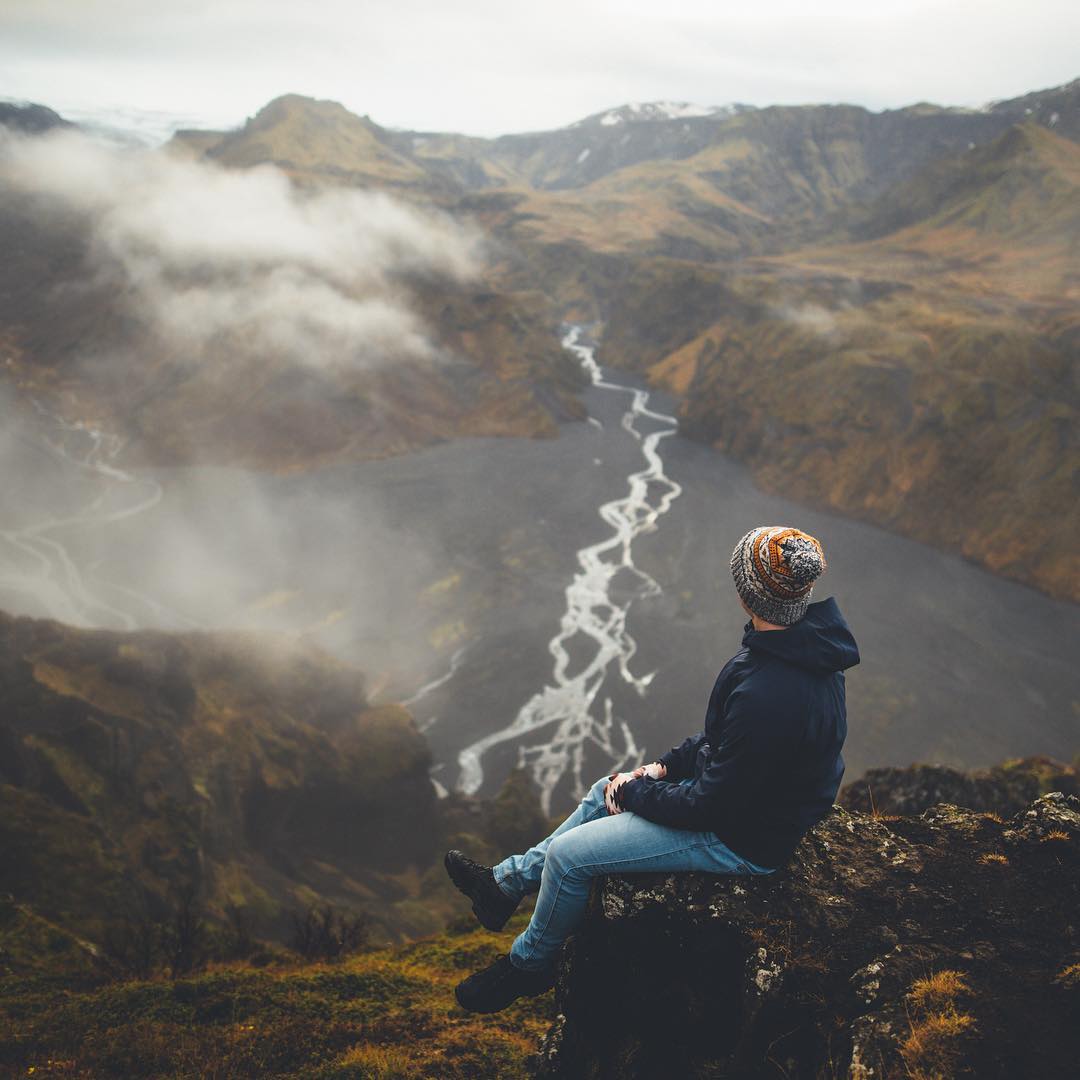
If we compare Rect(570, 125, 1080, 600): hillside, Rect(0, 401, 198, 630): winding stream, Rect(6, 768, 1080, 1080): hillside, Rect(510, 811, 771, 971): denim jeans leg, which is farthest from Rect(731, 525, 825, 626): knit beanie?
Rect(570, 125, 1080, 600): hillside

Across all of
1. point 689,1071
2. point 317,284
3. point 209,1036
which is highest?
point 317,284

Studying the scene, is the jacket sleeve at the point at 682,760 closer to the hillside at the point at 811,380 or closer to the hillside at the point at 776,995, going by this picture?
the hillside at the point at 776,995

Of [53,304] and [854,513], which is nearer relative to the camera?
[854,513]

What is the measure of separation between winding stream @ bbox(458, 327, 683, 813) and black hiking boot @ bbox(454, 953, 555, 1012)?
48.4m

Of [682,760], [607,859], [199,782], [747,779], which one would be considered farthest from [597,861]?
[199,782]

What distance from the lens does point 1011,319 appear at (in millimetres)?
118625

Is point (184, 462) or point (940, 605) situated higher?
point (184, 462)

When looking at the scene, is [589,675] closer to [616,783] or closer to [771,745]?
[616,783]

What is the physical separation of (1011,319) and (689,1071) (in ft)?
468

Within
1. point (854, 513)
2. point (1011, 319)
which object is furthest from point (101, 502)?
point (1011, 319)

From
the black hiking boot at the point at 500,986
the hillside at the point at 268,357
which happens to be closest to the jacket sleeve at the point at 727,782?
the black hiking boot at the point at 500,986

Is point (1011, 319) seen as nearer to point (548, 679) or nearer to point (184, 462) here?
point (548, 679)

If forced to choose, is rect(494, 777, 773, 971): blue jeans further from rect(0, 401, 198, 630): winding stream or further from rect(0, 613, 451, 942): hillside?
rect(0, 401, 198, 630): winding stream

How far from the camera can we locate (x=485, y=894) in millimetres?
6109
